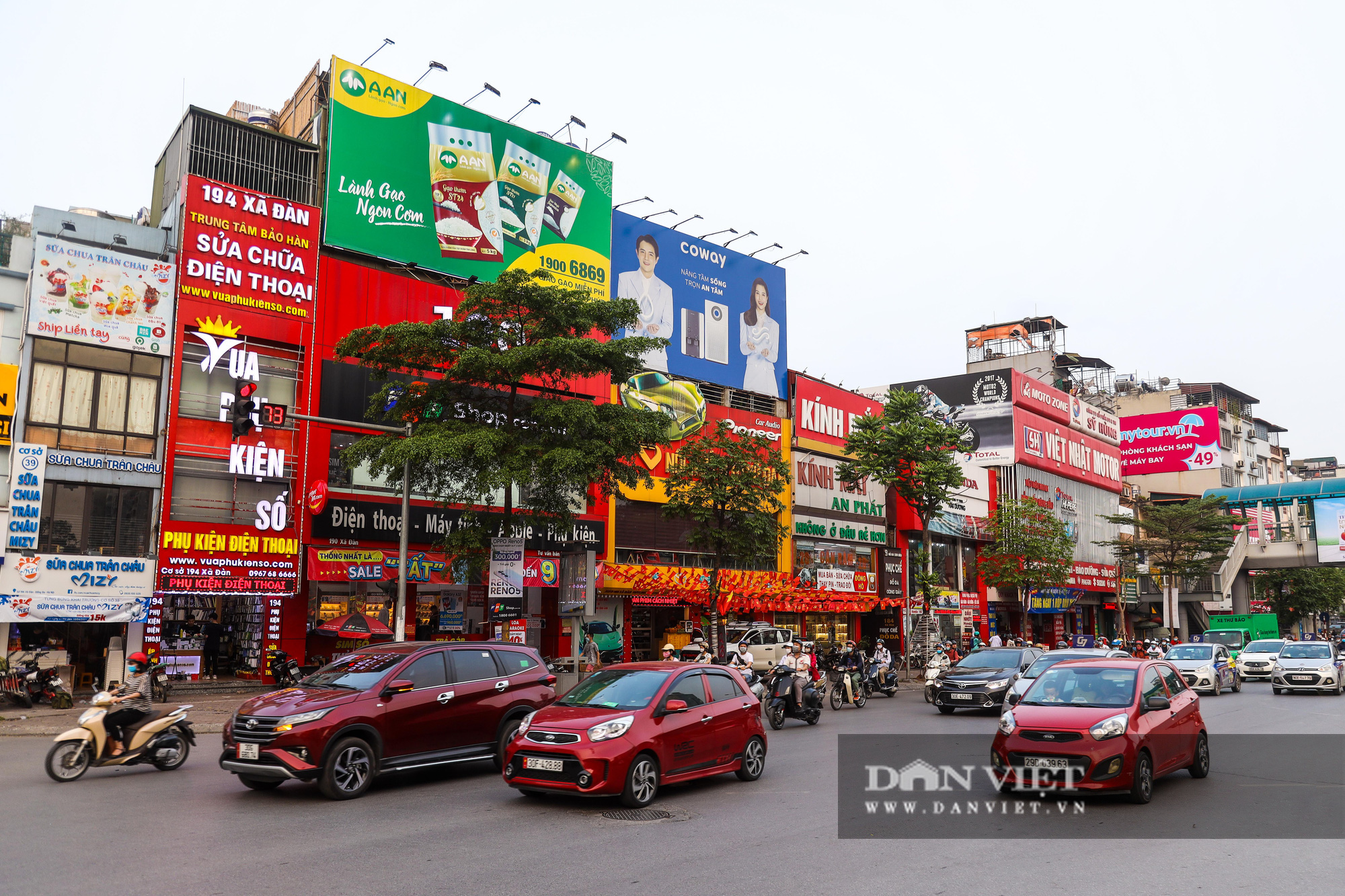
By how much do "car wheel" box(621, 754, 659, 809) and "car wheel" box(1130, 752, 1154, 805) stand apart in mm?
5090

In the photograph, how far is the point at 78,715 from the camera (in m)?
20.6

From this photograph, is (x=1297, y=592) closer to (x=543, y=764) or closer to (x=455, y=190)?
(x=455, y=190)

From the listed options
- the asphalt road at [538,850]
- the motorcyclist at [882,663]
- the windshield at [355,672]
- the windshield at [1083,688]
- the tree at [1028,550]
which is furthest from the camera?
the tree at [1028,550]

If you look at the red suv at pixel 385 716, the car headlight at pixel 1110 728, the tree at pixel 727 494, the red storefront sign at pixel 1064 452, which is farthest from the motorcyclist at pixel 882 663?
the red storefront sign at pixel 1064 452

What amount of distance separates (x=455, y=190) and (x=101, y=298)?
1172 centimetres

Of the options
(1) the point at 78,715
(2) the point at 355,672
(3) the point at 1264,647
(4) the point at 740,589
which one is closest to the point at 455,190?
(4) the point at 740,589

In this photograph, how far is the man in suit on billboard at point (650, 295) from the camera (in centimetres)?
3838

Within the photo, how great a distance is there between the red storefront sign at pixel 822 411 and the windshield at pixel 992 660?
20530 mm

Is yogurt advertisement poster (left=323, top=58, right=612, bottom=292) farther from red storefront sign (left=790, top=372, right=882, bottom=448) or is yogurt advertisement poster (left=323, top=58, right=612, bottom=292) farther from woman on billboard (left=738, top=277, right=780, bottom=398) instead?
red storefront sign (left=790, top=372, right=882, bottom=448)

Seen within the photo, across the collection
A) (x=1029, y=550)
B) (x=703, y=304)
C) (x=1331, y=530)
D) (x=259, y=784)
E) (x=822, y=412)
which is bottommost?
(x=259, y=784)

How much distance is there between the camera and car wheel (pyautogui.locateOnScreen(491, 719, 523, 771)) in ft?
42.7

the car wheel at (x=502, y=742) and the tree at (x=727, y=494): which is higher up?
the tree at (x=727, y=494)

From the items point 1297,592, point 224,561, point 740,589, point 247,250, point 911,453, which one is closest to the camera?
point 224,561

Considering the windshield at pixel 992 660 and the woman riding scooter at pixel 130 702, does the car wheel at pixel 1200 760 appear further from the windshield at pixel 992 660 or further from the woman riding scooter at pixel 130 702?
the woman riding scooter at pixel 130 702
